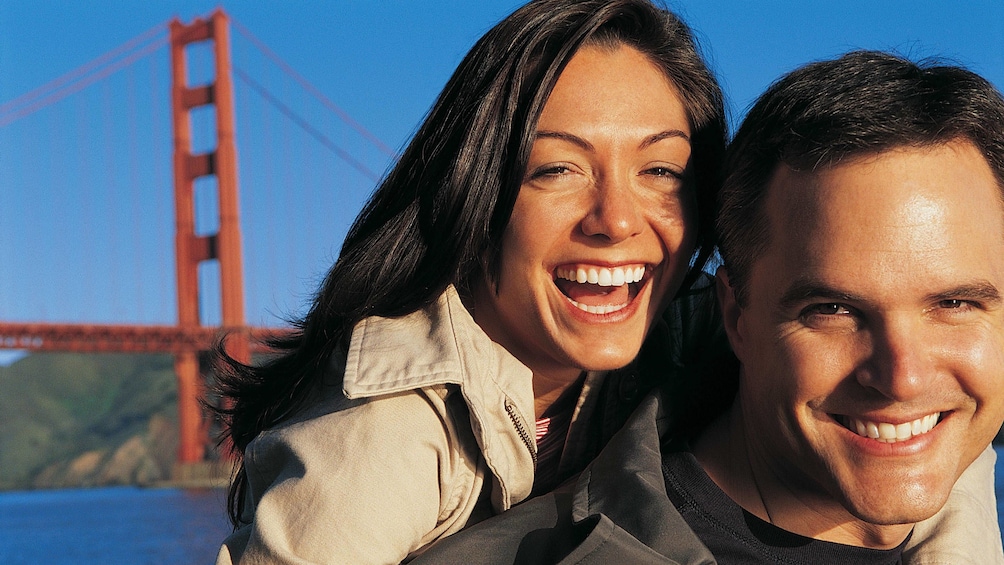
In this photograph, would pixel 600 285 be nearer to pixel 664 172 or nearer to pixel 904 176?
pixel 664 172

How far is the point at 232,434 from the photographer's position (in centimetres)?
169

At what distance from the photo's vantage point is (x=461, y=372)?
1.37m

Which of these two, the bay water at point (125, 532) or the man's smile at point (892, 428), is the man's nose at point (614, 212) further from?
the bay water at point (125, 532)

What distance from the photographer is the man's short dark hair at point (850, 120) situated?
1106 mm

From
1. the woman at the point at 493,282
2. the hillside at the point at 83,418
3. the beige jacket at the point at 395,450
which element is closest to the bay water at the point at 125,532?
the woman at the point at 493,282

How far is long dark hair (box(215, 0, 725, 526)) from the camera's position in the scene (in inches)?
58.3

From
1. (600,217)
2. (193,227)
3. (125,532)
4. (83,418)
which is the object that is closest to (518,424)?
(600,217)

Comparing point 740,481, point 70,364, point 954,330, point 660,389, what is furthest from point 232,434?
point 70,364

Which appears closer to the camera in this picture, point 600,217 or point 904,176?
point 904,176

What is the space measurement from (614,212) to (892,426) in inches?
17.1

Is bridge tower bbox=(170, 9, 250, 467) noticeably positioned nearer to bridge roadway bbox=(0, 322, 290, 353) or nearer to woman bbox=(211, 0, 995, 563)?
bridge roadway bbox=(0, 322, 290, 353)

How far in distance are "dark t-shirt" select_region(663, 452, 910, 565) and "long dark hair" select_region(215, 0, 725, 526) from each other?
404 mm

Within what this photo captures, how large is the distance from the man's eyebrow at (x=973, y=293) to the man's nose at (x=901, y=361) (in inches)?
1.2

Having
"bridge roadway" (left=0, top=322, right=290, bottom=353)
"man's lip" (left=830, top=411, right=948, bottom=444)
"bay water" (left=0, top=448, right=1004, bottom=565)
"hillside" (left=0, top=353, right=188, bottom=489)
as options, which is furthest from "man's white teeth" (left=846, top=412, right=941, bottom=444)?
"hillside" (left=0, top=353, right=188, bottom=489)
